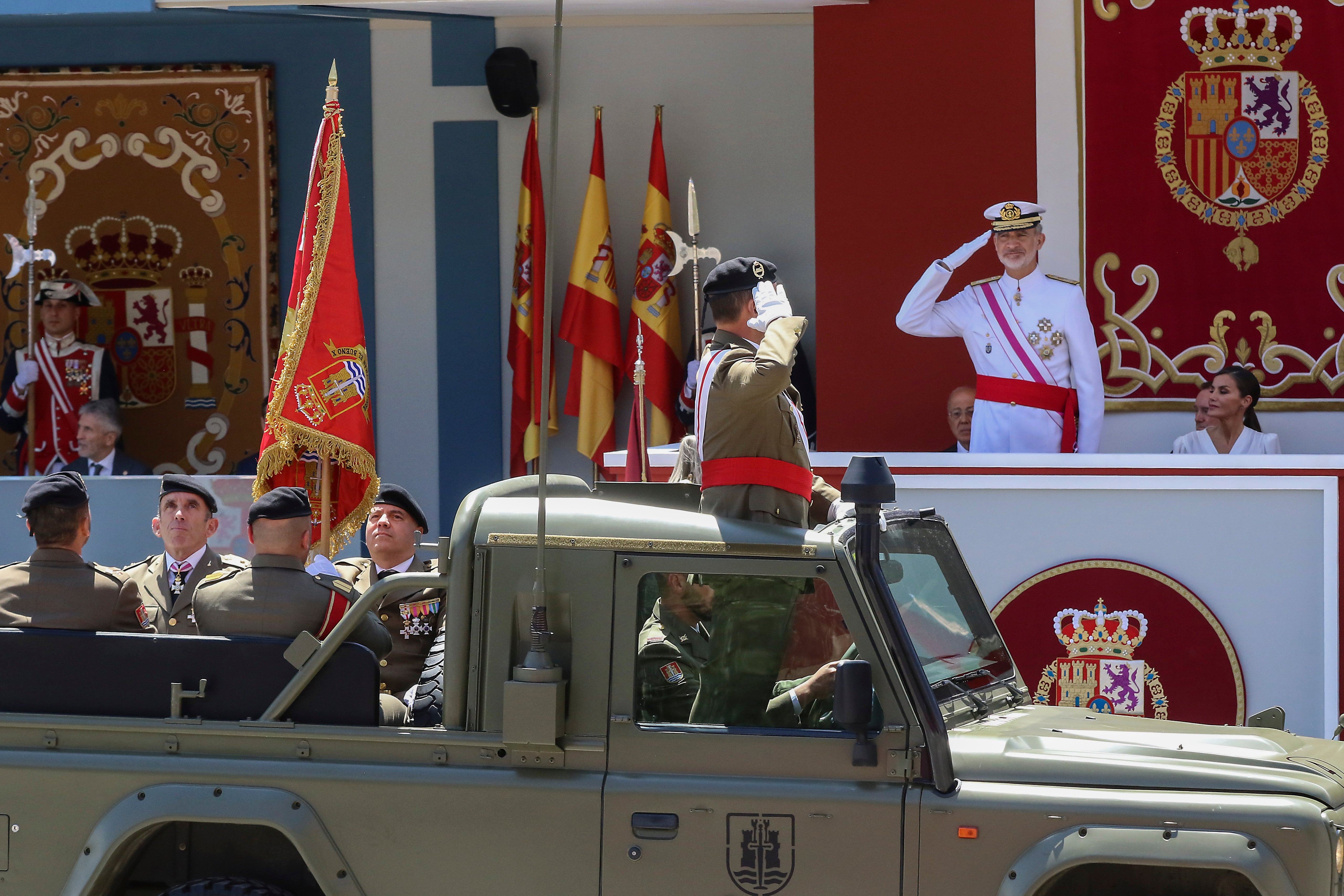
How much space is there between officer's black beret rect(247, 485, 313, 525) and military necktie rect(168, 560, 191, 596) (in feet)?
5.90

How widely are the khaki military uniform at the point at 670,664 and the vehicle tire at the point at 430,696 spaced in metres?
0.57

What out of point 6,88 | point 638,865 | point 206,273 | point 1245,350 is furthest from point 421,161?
point 638,865

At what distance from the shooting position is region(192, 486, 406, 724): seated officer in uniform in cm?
403

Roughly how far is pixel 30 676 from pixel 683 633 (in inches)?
66.5

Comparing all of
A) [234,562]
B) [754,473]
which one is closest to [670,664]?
[754,473]

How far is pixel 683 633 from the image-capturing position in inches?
138

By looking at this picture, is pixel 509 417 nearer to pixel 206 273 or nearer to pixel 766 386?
pixel 206 273

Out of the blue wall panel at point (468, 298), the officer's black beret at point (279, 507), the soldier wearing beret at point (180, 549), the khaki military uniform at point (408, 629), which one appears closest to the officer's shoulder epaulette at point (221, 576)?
the officer's black beret at point (279, 507)

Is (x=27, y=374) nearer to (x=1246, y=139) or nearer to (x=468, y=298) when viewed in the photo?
(x=468, y=298)

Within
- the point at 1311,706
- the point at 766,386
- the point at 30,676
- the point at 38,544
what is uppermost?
the point at 766,386

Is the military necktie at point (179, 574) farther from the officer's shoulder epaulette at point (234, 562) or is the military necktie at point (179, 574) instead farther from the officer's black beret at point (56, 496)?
the officer's black beret at point (56, 496)

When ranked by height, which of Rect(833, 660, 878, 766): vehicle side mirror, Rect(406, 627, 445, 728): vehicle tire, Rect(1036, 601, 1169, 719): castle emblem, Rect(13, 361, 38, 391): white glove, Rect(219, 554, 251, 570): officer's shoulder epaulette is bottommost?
Rect(1036, 601, 1169, 719): castle emblem

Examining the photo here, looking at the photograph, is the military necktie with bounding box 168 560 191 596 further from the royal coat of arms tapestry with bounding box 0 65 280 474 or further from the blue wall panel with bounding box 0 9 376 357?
the royal coat of arms tapestry with bounding box 0 65 280 474

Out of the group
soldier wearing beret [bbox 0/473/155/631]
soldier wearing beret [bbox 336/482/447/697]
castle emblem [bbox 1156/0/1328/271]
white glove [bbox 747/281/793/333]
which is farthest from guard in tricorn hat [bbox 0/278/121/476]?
castle emblem [bbox 1156/0/1328/271]
